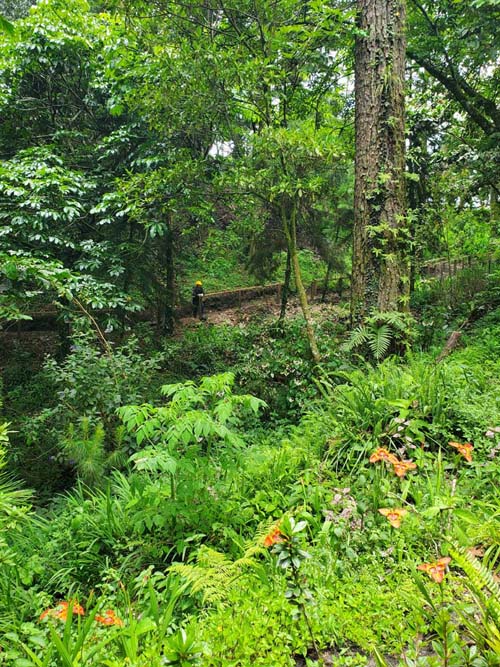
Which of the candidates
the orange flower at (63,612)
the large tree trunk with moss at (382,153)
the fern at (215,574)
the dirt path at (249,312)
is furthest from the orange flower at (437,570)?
the dirt path at (249,312)

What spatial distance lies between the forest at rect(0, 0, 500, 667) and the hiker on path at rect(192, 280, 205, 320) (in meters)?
2.09

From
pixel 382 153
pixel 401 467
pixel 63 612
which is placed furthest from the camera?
pixel 382 153

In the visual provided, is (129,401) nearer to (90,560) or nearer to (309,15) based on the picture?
(90,560)

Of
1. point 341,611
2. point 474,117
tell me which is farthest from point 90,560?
point 474,117

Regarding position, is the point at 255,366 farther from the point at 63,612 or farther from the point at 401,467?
the point at 63,612

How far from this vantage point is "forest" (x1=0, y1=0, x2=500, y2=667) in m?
1.70

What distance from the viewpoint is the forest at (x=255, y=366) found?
1.70 meters

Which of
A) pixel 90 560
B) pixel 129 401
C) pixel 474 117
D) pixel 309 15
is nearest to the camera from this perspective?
pixel 90 560

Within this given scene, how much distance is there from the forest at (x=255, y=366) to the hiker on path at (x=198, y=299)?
2.09m

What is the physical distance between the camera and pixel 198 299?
11977 mm

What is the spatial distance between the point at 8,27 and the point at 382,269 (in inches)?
147

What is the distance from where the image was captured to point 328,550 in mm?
2066

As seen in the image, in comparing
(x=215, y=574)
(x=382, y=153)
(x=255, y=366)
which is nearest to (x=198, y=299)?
(x=255, y=366)

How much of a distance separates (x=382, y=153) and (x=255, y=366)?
322 cm
